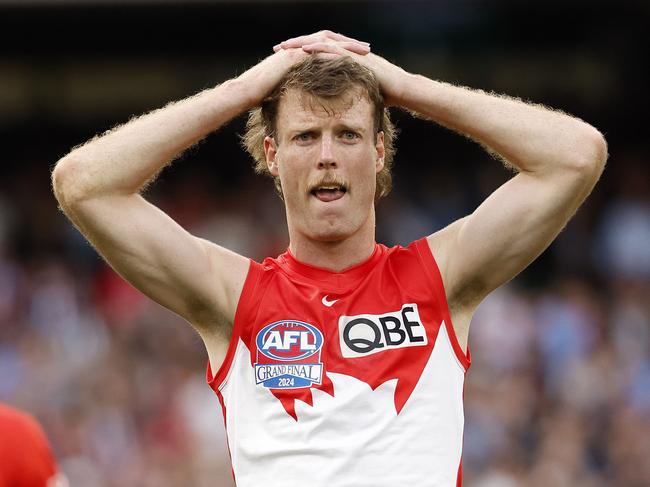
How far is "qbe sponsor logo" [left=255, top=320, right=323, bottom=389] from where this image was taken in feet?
14.2

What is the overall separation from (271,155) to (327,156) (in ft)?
1.31

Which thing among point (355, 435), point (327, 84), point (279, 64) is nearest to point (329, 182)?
point (327, 84)

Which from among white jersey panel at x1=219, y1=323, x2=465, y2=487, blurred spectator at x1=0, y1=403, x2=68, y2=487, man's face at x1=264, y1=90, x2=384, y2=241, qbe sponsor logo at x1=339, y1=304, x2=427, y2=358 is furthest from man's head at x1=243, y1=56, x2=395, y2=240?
blurred spectator at x1=0, y1=403, x2=68, y2=487

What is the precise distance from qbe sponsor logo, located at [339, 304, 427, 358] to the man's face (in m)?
0.33

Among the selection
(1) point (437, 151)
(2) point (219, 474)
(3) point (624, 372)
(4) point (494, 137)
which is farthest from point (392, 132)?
(1) point (437, 151)

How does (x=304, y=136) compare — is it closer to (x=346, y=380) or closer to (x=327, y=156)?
(x=327, y=156)

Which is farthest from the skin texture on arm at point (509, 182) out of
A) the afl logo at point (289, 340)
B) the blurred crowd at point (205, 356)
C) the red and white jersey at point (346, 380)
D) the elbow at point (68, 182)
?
the blurred crowd at point (205, 356)

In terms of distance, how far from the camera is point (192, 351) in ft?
38.7

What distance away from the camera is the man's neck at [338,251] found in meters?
4.66

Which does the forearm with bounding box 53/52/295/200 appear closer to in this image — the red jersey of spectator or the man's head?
the man's head

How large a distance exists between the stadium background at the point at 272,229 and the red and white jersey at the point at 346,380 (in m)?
5.65

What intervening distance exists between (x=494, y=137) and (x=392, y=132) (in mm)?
599

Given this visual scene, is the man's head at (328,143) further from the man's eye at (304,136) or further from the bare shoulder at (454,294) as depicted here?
the bare shoulder at (454,294)

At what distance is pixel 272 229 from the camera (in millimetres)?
13227
